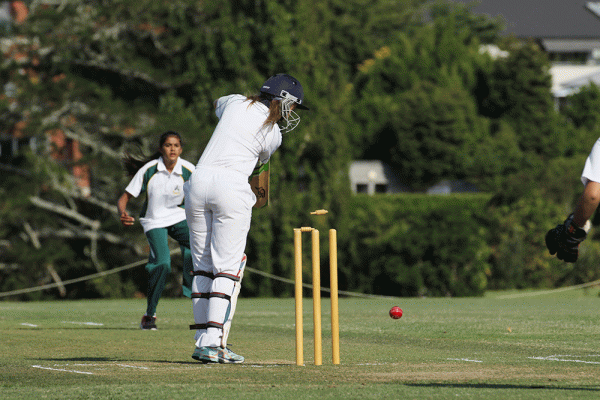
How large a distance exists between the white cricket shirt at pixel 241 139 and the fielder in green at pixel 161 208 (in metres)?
3.41

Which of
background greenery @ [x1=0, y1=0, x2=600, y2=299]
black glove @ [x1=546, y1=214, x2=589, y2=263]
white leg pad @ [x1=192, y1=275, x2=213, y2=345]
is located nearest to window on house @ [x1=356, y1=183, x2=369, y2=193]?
background greenery @ [x1=0, y1=0, x2=600, y2=299]

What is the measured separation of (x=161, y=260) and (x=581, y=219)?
586 centimetres

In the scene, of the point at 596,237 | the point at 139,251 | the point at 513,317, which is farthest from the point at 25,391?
the point at 596,237

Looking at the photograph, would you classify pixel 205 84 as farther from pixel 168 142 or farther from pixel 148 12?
pixel 168 142

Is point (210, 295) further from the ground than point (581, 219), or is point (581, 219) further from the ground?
point (581, 219)

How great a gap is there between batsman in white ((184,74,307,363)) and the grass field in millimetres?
331

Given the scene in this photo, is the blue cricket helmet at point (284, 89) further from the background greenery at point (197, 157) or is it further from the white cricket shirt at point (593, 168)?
the background greenery at point (197, 157)

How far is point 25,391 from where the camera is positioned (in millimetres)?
5395

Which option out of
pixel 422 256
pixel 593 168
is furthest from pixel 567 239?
pixel 422 256

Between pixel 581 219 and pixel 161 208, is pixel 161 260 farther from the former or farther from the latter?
pixel 581 219

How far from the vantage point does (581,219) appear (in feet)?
17.3

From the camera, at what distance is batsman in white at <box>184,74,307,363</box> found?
21.9 feet

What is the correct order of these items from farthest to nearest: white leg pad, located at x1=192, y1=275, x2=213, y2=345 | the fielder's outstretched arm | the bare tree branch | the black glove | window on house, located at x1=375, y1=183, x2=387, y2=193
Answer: window on house, located at x1=375, y1=183, x2=387, y2=193
the bare tree branch
white leg pad, located at x1=192, y1=275, x2=213, y2=345
the black glove
the fielder's outstretched arm

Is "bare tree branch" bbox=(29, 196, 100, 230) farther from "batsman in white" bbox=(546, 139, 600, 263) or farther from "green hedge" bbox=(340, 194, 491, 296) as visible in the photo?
"batsman in white" bbox=(546, 139, 600, 263)
